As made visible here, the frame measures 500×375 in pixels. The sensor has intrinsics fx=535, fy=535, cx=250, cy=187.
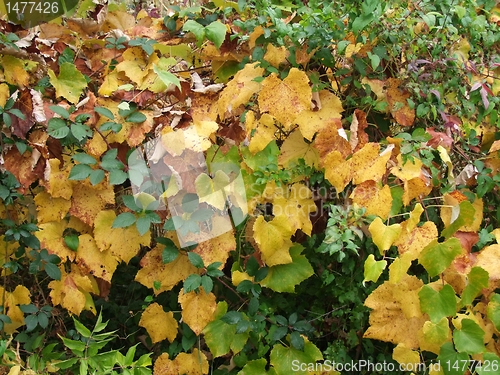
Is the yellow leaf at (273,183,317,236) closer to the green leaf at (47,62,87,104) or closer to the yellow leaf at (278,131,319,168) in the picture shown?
the yellow leaf at (278,131,319,168)

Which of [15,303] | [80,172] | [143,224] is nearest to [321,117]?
[143,224]

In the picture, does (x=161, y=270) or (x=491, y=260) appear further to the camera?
(x=161, y=270)

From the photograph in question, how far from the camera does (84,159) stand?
1403 mm

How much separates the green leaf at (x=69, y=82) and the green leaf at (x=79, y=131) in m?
0.13

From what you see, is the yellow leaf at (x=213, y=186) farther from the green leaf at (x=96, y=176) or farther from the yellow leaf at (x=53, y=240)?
the yellow leaf at (x=53, y=240)

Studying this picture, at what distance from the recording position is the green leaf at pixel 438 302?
1.25m

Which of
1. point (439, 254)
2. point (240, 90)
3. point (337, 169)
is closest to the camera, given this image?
point (439, 254)

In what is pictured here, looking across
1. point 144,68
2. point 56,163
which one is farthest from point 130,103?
point 56,163

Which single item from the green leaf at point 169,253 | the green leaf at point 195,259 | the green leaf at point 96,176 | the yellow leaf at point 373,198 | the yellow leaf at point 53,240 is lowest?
the yellow leaf at point 53,240

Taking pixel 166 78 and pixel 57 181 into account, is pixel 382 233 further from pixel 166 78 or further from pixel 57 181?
pixel 57 181

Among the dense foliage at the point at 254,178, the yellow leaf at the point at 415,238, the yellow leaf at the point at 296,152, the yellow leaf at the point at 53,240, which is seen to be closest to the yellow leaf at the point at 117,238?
the dense foliage at the point at 254,178

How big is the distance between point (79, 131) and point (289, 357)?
85 cm

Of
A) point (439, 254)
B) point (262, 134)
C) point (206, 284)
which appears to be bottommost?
point (206, 284)

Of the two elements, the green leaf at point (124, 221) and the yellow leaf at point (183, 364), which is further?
the yellow leaf at point (183, 364)
